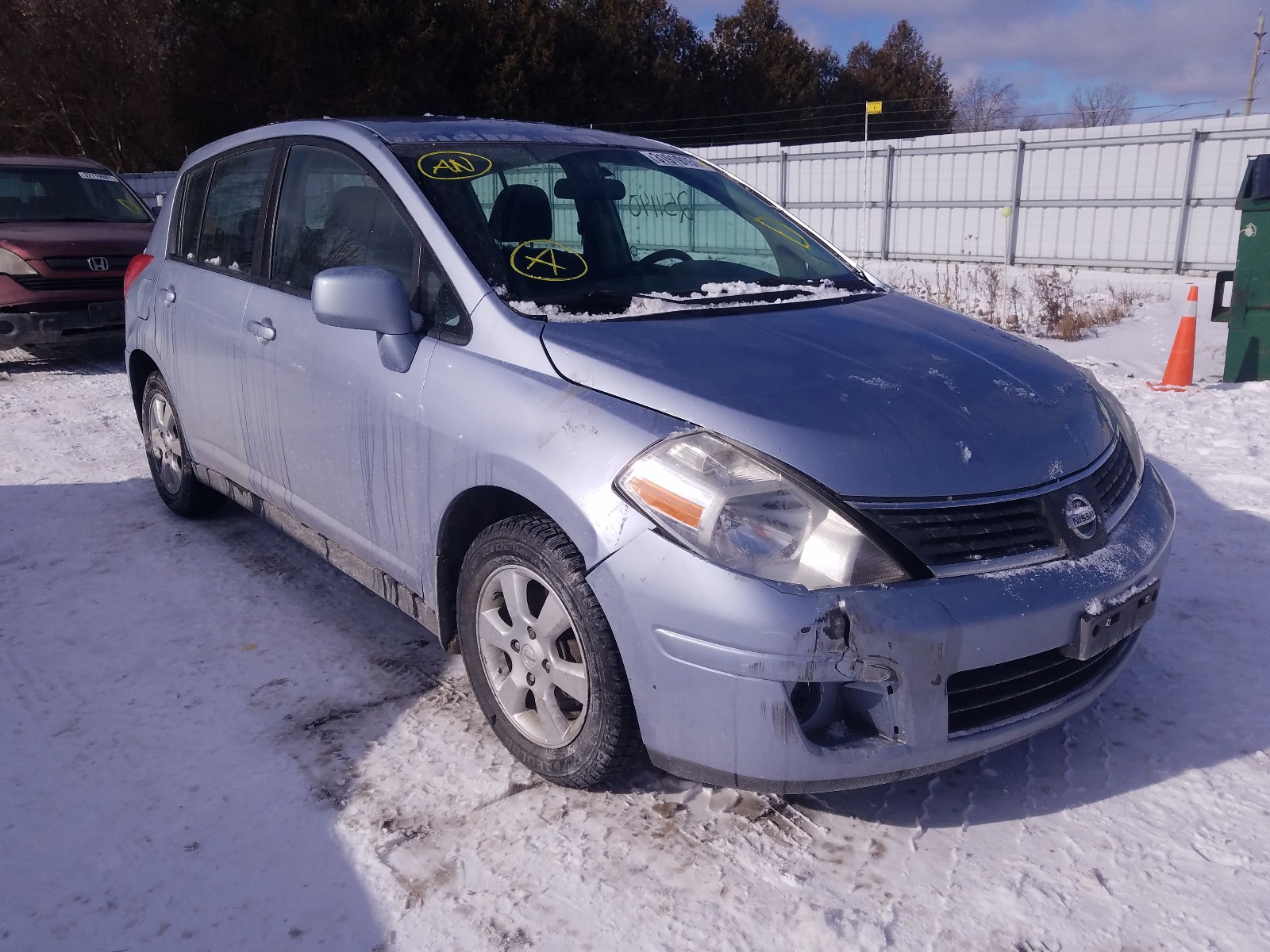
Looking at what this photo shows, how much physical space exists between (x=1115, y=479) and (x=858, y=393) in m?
0.84

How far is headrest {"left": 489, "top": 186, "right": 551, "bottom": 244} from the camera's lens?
3051 mm

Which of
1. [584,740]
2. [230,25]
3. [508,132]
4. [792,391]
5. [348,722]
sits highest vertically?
[230,25]

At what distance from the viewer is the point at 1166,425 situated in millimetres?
5953

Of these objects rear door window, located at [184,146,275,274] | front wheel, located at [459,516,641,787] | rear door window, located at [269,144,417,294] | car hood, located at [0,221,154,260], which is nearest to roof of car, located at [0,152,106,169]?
car hood, located at [0,221,154,260]

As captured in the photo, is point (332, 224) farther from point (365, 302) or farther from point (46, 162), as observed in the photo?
point (46, 162)

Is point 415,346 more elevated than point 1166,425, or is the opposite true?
point 415,346

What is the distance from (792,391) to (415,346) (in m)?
1.15

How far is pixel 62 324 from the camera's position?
804cm

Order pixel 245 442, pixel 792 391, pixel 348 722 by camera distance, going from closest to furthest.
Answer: pixel 792 391 → pixel 348 722 → pixel 245 442

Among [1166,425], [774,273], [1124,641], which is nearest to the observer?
[1124,641]

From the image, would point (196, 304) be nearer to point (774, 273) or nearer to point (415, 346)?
point (415, 346)

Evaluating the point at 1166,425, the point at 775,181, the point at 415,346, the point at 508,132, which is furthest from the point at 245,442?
the point at 775,181

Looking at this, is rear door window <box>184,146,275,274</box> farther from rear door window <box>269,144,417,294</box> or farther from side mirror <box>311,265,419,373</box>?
side mirror <box>311,265,419,373</box>

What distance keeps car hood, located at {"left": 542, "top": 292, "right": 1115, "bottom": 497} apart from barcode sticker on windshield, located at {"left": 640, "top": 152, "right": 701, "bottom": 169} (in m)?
1.13
